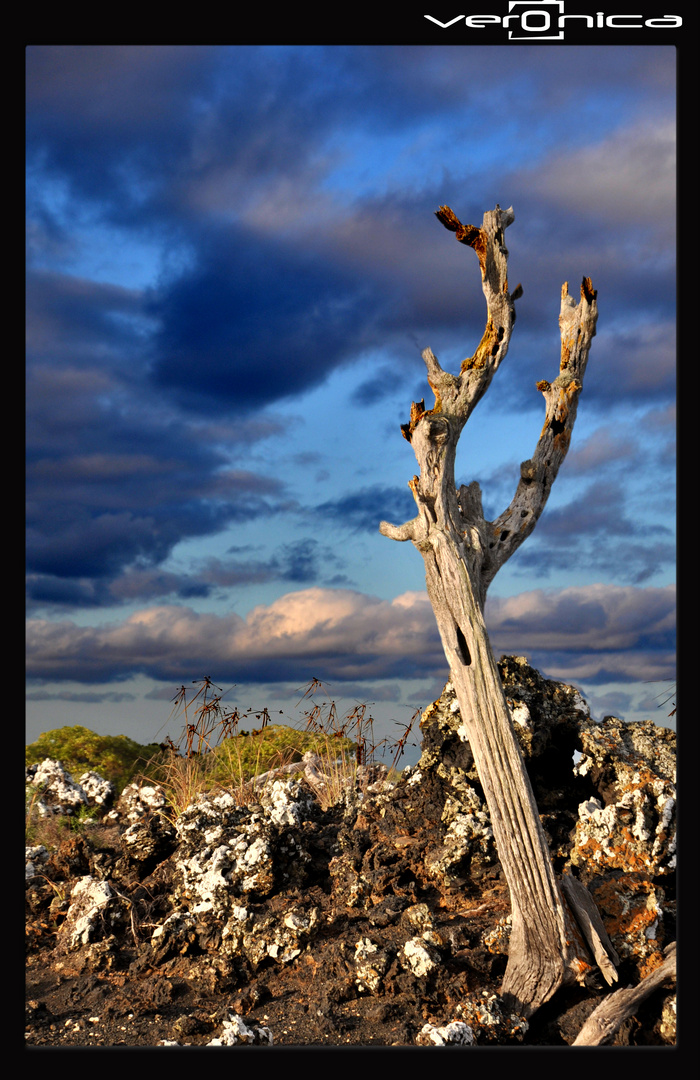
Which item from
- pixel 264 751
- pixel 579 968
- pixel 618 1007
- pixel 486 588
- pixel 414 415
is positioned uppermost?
pixel 414 415

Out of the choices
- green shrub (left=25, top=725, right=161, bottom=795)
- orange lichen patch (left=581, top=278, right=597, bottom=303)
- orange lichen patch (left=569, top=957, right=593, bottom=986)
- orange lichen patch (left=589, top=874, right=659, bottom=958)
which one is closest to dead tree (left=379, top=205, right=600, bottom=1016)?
orange lichen patch (left=569, top=957, right=593, bottom=986)

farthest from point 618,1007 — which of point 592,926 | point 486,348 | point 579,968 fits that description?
point 486,348

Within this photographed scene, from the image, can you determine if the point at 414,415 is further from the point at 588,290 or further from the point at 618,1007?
the point at 618,1007

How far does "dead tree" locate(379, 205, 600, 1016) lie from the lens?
14.9 ft

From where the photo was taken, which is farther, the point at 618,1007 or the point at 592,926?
the point at 592,926

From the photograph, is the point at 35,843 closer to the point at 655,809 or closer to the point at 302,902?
the point at 302,902

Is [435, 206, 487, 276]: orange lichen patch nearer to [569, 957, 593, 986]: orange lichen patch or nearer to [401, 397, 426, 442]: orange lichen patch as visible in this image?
[401, 397, 426, 442]: orange lichen patch

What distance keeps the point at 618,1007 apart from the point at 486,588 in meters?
2.67

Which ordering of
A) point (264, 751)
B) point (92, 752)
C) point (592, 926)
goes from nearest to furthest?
point (592, 926)
point (264, 751)
point (92, 752)

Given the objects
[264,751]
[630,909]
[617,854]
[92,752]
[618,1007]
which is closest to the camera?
[618,1007]

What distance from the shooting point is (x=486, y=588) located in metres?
5.11

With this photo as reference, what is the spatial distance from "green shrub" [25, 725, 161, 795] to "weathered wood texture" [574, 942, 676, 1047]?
6.98 meters
